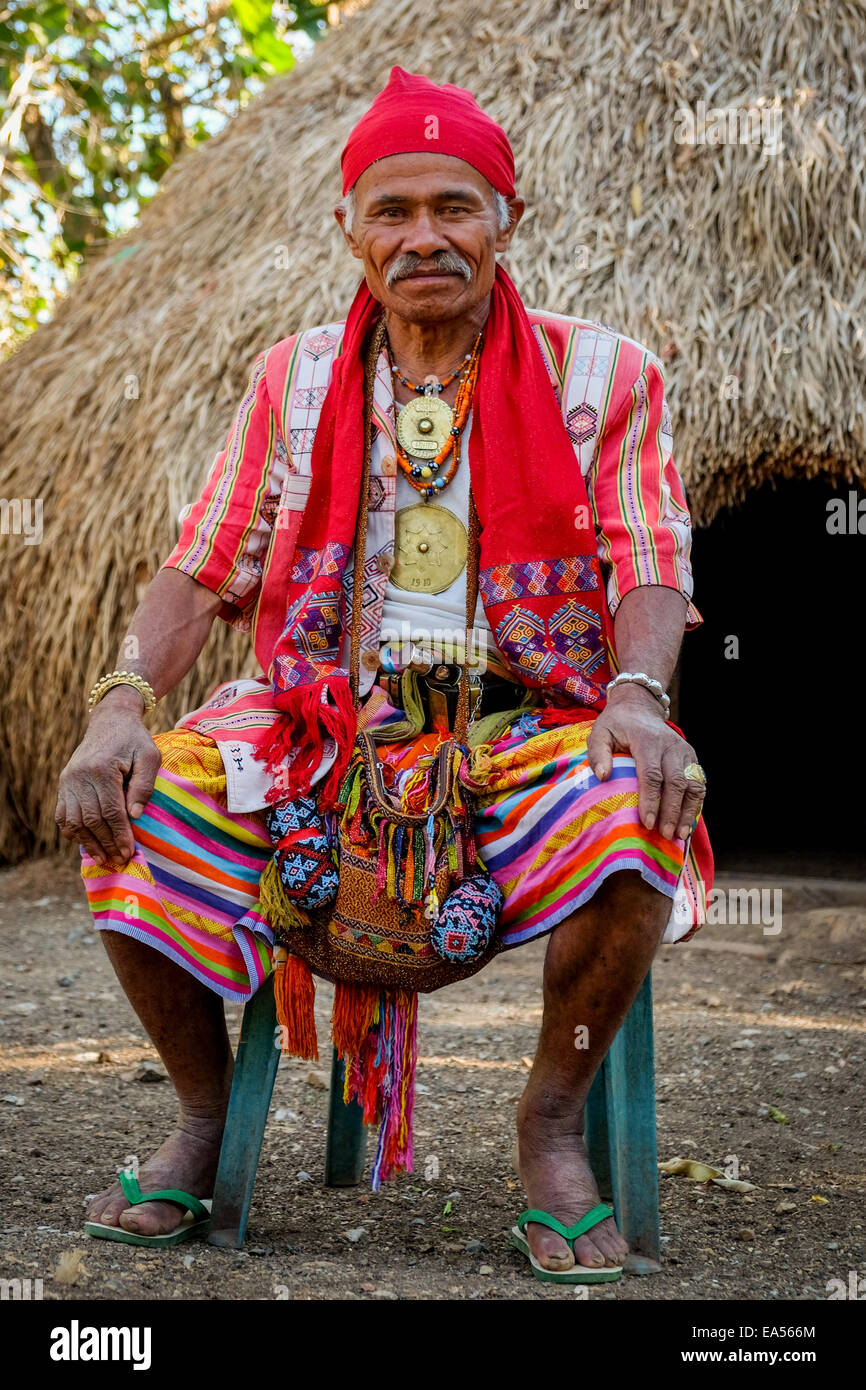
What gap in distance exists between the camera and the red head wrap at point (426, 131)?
2.38 m

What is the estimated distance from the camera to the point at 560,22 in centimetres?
530

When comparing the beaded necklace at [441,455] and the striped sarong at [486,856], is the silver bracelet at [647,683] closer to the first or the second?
the striped sarong at [486,856]

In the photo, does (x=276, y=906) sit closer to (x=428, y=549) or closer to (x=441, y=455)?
(x=428, y=549)

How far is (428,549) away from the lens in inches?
97.4

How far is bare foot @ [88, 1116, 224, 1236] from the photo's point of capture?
2.14 metres

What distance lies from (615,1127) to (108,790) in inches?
36.7

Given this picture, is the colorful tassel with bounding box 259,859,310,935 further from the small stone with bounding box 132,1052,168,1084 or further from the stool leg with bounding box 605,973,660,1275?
the small stone with bounding box 132,1052,168,1084

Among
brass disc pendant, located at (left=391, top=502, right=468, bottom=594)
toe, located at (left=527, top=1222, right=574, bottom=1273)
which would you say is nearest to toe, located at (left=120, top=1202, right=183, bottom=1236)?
toe, located at (left=527, top=1222, right=574, bottom=1273)

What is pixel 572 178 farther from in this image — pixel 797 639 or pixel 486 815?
pixel 797 639

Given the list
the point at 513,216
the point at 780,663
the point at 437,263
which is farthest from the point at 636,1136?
the point at 780,663

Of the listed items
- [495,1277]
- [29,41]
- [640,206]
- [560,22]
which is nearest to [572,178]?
[640,206]

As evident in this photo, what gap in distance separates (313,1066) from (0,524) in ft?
10.4

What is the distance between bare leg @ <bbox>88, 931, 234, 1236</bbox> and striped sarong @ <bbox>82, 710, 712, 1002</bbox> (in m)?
0.06

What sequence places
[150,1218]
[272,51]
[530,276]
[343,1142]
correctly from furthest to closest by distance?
1. [272,51]
2. [530,276]
3. [343,1142]
4. [150,1218]
